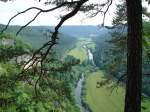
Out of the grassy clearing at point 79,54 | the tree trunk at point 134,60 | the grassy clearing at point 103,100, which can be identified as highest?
the tree trunk at point 134,60

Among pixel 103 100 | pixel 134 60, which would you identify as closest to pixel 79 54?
pixel 103 100

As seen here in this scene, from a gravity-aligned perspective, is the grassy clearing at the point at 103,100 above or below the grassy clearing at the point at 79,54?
below

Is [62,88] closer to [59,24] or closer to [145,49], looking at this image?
[59,24]

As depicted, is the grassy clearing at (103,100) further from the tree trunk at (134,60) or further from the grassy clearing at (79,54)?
the tree trunk at (134,60)

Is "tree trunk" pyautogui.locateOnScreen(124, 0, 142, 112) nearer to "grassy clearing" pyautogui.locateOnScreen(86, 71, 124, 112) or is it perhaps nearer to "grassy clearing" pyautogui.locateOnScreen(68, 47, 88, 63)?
"grassy clearing" pyautogui.locateOnScreen(86, 71, 124, 112)

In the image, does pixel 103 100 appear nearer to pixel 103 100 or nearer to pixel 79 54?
pixel 103 100

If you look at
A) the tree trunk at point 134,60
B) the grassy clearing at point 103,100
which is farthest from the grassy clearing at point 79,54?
the tree trunk at point 134,60

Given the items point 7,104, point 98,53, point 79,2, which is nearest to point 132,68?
point 79,2

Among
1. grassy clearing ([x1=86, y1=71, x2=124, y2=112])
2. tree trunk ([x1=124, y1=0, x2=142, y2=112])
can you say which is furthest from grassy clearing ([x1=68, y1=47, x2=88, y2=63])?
tree trunk ([x1=124, y1=0, x2=142, y2=112])
